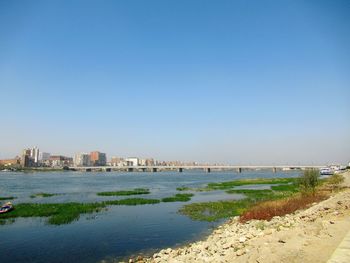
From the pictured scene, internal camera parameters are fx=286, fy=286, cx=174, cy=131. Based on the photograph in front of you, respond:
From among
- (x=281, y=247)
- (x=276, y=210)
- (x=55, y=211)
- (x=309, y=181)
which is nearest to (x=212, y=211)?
(x=276, y=210)

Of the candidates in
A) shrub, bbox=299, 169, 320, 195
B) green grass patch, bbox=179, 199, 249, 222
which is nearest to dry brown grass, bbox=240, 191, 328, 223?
shrub, bbox=299, 169, 320, 195

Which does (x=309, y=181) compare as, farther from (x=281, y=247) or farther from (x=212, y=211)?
(x=281, y=247)

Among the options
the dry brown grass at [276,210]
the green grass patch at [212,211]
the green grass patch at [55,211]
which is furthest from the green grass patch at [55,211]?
the dry brown grass at [276,210]

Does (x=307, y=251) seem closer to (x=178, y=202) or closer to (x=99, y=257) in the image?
(x=99, y=257)

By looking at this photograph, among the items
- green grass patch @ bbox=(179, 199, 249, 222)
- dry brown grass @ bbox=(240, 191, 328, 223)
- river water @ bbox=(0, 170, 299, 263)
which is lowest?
river water @ bbox=(0, 170, 299, 263)

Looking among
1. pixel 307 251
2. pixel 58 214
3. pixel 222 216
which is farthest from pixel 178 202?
pixel 307 251

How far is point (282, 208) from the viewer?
110 feet

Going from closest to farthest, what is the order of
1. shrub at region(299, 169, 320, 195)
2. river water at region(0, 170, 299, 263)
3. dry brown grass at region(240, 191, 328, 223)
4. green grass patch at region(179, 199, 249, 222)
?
river water at region(0, 170, 299, 263)
dry brown grass at region(240, 191, 328, 223)
green grass patch at region(179, 199, 249, 222)
shrub at region(299, 169, 320, 195)

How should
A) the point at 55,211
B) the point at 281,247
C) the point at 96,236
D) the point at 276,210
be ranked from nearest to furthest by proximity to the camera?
the point at 281,247
the point at 96,236
the point at 276,210
the point at 55,211

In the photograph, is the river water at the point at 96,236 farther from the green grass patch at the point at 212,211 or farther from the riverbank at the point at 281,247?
the riverbank at the point at 281,247

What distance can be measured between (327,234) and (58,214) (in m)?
32.6

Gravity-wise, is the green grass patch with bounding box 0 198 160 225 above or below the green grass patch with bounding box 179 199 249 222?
above

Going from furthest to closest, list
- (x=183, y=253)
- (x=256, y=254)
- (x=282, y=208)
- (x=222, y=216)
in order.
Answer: (x=222, y=216) < (x=282, y=208) < (x=183, y=253) < (x=256, y=254)

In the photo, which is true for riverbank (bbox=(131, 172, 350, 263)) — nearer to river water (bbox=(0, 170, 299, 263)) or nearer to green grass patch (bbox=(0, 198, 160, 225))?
river water (bbox=(0, 170, 299, 263))
